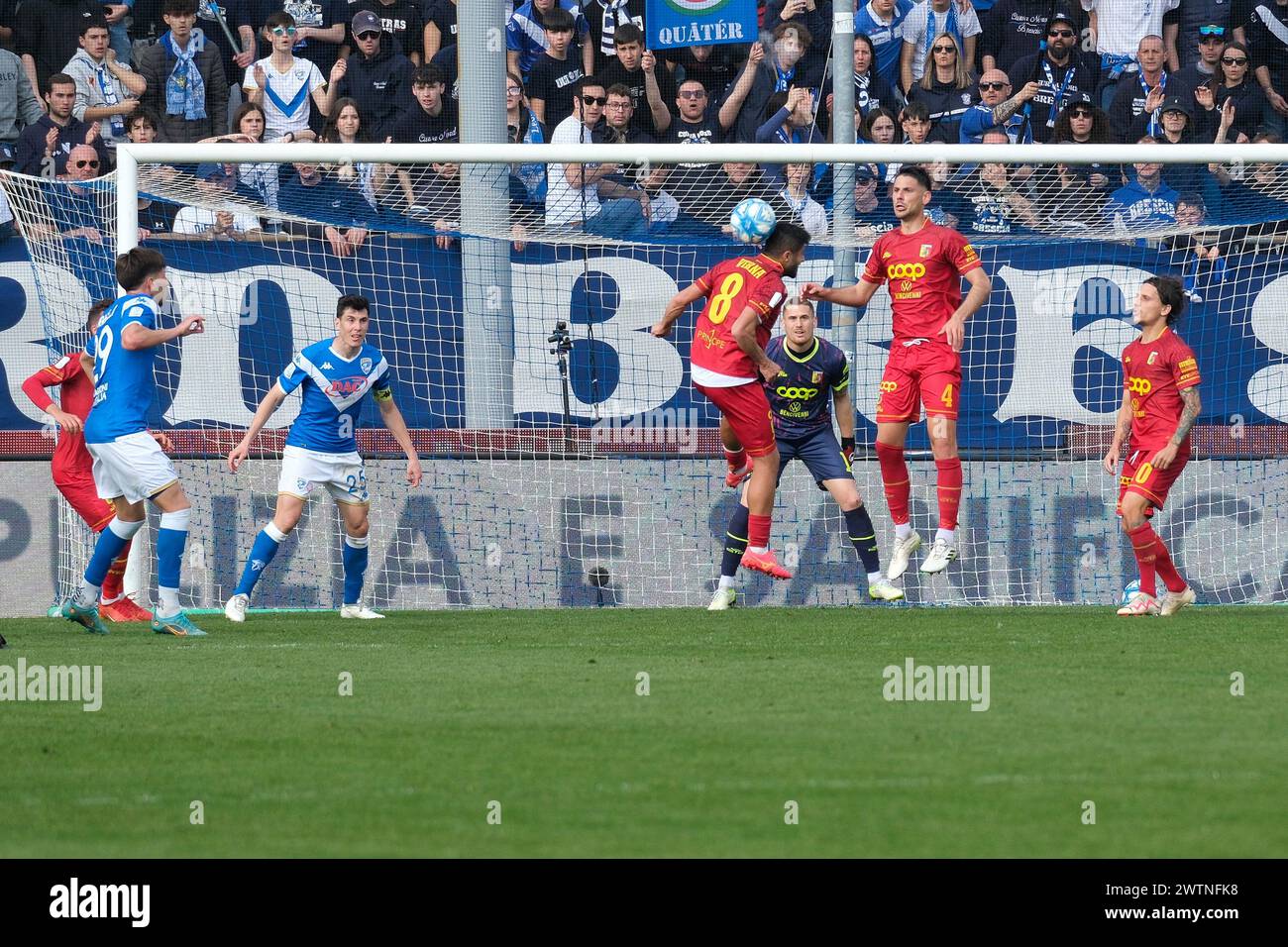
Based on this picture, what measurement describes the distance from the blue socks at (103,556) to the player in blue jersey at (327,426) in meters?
0.93

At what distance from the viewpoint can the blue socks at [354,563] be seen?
476 inches

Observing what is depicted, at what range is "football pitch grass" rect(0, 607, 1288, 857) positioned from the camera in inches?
193

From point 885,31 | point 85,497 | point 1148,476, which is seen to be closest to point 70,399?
point 85,497

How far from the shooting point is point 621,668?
859cm

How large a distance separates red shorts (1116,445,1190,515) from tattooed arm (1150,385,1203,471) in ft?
0.36

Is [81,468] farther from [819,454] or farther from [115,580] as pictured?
[819,454]

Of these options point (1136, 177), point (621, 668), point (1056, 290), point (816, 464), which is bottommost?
point (621, 668)

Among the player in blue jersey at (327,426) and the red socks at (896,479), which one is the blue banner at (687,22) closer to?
the player in blue jersey at (327,426)

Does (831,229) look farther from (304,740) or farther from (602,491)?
(304,740)

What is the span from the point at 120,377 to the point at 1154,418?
21.0 ft

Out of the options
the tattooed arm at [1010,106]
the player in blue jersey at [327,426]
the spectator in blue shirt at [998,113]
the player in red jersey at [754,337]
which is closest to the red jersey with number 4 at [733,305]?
the player in red jersey at [754,337]

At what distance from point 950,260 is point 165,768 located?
6976 mm

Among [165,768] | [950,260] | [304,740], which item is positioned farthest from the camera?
[950,260]
